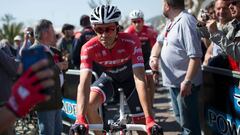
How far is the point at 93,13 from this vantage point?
4.14m

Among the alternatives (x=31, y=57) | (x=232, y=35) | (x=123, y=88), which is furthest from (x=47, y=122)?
(x=31, y=57)

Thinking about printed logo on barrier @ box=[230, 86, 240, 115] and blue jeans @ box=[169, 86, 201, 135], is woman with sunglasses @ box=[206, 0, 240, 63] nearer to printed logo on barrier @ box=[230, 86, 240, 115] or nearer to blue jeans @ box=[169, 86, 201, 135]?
printed logo on barrier @ box=[230, 86, 240, 115]

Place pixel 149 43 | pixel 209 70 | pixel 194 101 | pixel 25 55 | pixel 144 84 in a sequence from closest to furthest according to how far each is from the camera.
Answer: pixel 25 55 < pixel 144 84 < pixel 194 101 < pixel 209 70 < pixel 149 43

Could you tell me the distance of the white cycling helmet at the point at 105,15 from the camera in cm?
404

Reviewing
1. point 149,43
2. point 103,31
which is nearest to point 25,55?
point 103,31

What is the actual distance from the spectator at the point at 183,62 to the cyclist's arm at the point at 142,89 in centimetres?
58

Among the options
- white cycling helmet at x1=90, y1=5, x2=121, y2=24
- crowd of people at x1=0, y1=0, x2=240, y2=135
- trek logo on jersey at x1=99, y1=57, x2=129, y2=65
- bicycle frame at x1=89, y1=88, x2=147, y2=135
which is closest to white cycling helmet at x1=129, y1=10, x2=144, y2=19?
crowd of people at x1=0, y1=0, x2=240, y2=135

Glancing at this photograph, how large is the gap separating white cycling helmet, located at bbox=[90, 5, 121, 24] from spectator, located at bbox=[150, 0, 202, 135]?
31.8 inches

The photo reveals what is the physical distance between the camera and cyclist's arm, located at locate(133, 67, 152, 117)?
376 cm

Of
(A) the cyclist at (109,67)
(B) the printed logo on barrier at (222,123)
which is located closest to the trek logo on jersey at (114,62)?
(A) the cyclist at (109,67)

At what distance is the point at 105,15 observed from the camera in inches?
159

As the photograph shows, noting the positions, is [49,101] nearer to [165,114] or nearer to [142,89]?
[142,89]

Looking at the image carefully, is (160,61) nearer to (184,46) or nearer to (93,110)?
(184,46)

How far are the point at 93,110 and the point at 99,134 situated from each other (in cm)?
33
